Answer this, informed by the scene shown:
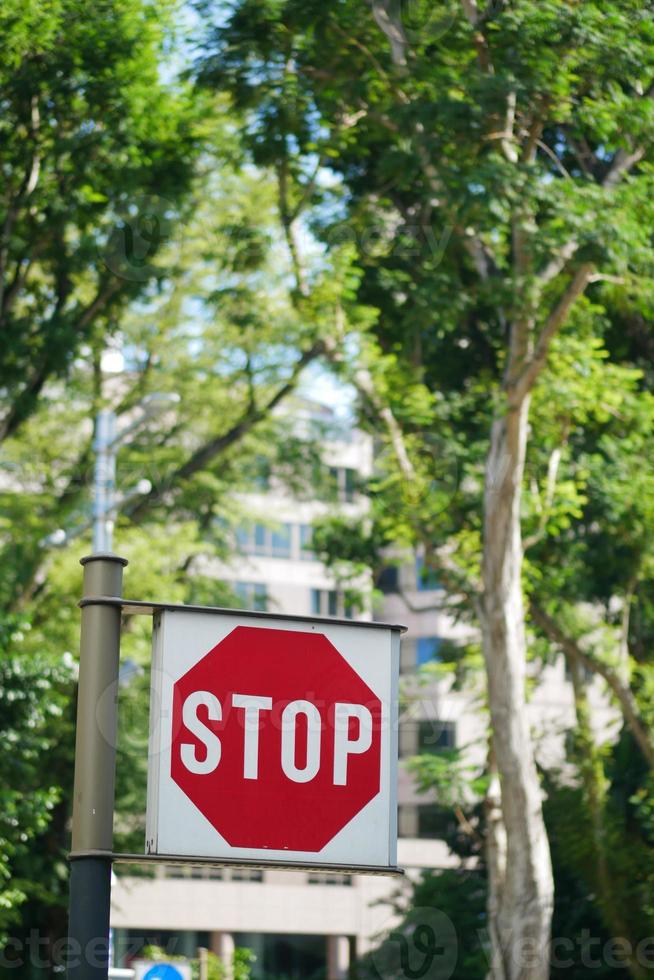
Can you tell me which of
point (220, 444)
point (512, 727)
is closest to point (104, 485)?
point (512, 727)

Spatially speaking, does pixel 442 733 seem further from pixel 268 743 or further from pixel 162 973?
pixel 268 743

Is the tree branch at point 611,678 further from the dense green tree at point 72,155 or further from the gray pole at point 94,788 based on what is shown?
the gray pole at point 94,788

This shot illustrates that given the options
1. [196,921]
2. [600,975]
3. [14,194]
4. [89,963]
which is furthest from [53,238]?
[196,921]

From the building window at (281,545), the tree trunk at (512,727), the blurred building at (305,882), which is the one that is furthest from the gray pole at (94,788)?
the building window at (281,545)

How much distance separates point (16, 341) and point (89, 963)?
53.9 feet

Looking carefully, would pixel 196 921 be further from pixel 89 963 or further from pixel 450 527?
pixel 89 963

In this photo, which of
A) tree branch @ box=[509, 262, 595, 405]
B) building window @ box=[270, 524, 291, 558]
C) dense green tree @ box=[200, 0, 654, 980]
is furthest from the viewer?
building window @ box=[270, 524, 291, 558]

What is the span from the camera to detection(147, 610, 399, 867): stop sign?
9.76ft

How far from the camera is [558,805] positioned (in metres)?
24.7

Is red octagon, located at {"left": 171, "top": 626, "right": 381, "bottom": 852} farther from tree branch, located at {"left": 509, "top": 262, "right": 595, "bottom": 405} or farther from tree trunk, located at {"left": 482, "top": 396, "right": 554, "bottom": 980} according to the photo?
tree branch, located at {"left": 509, "top": 262, "right": 595, "bottom": 405}

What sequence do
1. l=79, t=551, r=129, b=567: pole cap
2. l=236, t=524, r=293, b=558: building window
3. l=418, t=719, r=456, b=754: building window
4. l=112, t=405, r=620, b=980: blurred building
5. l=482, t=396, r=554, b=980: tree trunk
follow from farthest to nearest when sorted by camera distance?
l=236, t=524, r=293, b=558: building window < l=418, t=719, r=456, b=754: building window < l=112, t=405, r=620, b=980: blurred building < l=482, t=396, r=554, b=980: tree trunk < l=79, t=551, r=129, b=567: pole cap

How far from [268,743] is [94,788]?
1.12 ft

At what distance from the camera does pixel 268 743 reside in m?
3.00

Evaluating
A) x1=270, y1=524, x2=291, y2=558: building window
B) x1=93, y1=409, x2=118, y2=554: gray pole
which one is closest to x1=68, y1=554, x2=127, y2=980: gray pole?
x1=93, y1=409, x2=118, y2=554: gray pole
